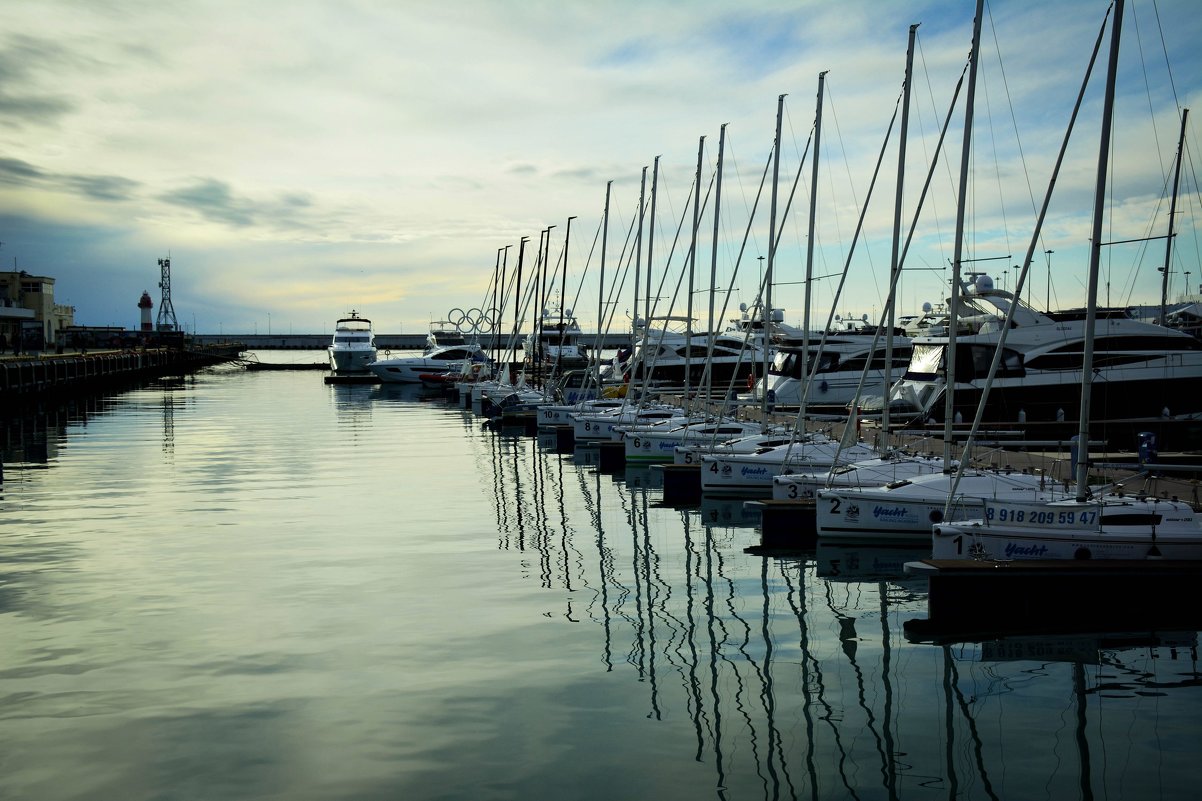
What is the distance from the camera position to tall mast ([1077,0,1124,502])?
16.3 m

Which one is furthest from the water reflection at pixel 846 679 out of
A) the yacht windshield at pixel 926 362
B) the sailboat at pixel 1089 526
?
the yacht windshield at pixel 926 362

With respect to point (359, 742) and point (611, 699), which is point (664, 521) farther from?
point (359, 742)

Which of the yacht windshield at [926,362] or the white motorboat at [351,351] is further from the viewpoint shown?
the white motorboat at [351,351]

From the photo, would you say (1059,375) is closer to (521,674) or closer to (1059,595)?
(1059,595)

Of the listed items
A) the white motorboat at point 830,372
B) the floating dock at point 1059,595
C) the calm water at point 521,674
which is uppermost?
the white motorboat at point 830,372

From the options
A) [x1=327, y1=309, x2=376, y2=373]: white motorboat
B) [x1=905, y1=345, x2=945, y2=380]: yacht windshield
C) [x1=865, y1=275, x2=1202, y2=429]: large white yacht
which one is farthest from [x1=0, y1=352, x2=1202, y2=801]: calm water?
[x1=327, y1=309, x2=376, y2=373]: white motorboat

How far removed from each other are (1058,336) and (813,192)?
10.1m

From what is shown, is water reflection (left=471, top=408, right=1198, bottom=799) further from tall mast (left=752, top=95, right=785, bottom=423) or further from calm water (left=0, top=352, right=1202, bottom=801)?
tall mast (left=752, top=95, right=785, bottom=423)

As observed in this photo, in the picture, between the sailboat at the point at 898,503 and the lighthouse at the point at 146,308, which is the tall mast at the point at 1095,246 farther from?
the lighthouse at the point at 146,308

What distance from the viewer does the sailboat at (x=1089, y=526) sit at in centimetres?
1612

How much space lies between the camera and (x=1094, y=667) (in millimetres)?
13695

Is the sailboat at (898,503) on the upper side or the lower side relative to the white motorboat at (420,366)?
lower

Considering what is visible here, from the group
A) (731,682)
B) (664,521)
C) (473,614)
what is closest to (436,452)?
(664,521)

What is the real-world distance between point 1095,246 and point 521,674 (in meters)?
10.7
